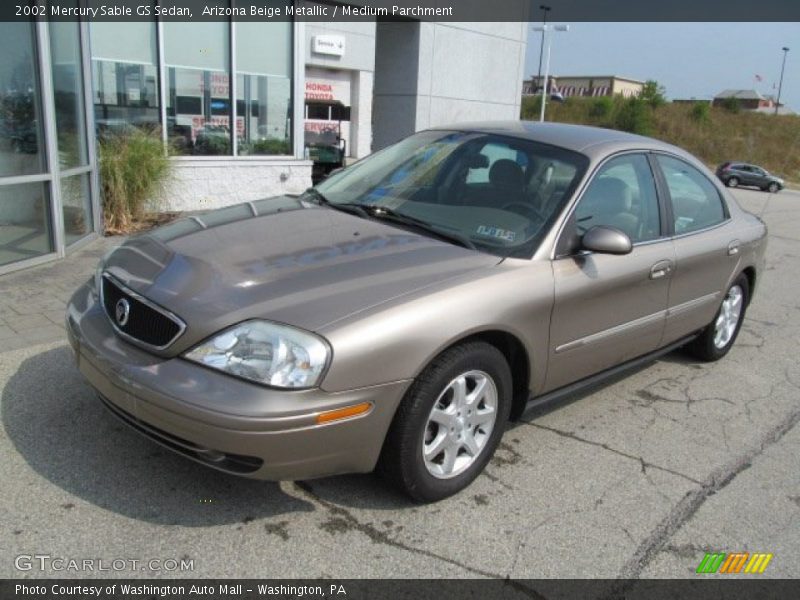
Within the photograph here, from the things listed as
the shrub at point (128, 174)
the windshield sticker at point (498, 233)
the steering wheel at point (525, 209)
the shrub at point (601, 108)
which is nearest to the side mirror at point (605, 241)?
the steering wheel at point (525, 209)

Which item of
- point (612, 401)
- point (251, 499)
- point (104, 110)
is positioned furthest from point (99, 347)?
point (104, 110)

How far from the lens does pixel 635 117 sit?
185 ft

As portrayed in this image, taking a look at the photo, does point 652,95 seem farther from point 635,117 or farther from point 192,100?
point 192,100

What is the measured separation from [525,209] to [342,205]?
1014 millimetres

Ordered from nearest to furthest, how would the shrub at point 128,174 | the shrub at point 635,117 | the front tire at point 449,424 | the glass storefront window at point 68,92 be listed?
1. the front tire at point 449,424
2. the glass storefront window at point 68,92
3. the shrub at point 128,174
4. the shrub at point 635,117

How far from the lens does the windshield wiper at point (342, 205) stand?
3.75 metres

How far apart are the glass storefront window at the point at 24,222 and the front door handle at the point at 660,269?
5.24 meters

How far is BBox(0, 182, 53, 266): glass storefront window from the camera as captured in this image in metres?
6.02

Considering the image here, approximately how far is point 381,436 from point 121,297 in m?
1.28

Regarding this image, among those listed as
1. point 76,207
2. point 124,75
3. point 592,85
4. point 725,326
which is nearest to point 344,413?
point 725,326

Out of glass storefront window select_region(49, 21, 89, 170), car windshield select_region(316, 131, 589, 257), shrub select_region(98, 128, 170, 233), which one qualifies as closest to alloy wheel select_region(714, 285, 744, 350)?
car windshield select_region(316, 131, 589, 257)

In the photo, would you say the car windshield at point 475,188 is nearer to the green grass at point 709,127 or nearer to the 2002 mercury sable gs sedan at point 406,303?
the 2002 mercury sable gs sedan at point 406,303

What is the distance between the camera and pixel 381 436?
2.77m

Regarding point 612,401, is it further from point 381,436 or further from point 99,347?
point 99,347
